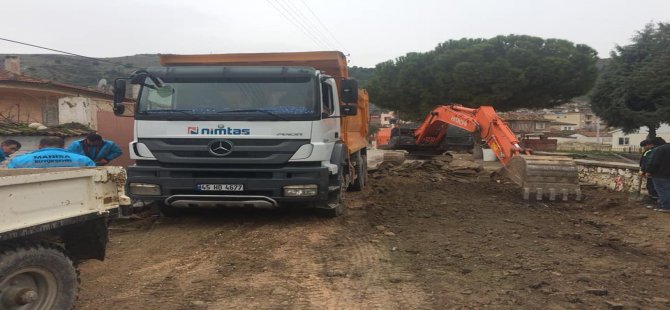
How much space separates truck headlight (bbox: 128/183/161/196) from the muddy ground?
564mm

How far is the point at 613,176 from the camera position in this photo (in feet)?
38.9

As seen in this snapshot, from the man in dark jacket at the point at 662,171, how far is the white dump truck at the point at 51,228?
852 centimetres

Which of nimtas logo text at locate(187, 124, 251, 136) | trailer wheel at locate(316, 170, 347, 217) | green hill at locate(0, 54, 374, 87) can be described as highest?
green hill at locate(0, 54, 374, 87)

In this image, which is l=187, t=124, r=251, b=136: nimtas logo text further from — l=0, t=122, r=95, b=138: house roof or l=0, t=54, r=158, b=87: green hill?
l=0, t=54, r=158, b=87: green hill

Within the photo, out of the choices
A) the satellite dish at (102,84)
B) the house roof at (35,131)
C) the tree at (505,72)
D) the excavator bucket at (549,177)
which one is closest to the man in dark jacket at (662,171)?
the excavator bucket at (549,177)

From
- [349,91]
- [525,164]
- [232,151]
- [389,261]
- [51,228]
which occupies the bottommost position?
[389,261]

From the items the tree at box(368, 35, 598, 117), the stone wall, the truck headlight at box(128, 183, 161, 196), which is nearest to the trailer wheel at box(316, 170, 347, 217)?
the truck headlight at box(128, 183, 161, 196)

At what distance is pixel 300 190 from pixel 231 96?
159cm

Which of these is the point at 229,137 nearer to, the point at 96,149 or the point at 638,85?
the point at 96,149

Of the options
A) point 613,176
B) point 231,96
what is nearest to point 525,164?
point 613,176

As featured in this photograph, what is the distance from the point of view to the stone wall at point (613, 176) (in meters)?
10.8

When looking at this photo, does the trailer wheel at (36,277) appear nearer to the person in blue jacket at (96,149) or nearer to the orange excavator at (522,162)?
the person in blue jacket at (96,149)

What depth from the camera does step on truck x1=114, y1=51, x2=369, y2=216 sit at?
7.05 meters

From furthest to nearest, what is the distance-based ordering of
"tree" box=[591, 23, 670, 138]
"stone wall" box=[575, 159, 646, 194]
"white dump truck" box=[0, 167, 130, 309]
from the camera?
1. "tree" box=[591, 23, 670, 138]
2. "stone wall" box=[575, 159, 646, 194]
3. "white dump truck" box=[0, 167, 130, 309]
